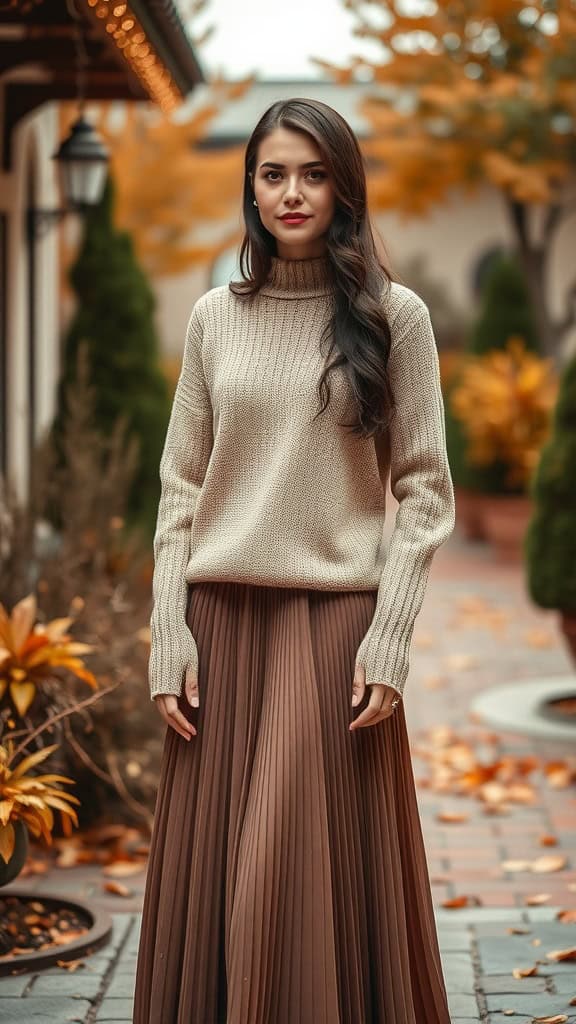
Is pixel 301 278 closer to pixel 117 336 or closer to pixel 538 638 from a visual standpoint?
pixel 538 638

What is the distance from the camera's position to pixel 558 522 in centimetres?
711

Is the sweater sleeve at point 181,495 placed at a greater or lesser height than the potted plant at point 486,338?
lesser

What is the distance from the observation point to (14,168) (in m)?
8.70

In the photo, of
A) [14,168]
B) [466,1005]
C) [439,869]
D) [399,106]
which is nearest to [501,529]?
[399,106]

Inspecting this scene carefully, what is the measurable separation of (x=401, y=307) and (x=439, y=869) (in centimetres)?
272

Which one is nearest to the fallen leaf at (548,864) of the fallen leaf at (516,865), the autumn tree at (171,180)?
the fallen leaf at (516,865)

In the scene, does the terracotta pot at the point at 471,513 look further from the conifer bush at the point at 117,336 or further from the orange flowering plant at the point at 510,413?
the conifer bush at the point at 117,336

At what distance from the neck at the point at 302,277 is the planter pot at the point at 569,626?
4145 millimetres

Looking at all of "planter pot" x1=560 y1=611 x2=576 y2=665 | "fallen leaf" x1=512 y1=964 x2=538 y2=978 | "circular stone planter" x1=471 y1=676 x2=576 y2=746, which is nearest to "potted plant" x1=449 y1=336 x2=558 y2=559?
"circular stone planter" x1=471 y1=676 x2=576 y2=746

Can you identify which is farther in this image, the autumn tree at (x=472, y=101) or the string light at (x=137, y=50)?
the autumn tree at (x=472, y=101)

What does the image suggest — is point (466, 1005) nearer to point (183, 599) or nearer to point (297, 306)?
point (183, 599)

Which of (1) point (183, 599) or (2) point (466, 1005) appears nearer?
(1) point (183, 599)

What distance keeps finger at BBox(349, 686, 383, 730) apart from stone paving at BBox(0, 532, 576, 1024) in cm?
106

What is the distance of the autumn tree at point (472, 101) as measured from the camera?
477 inches
